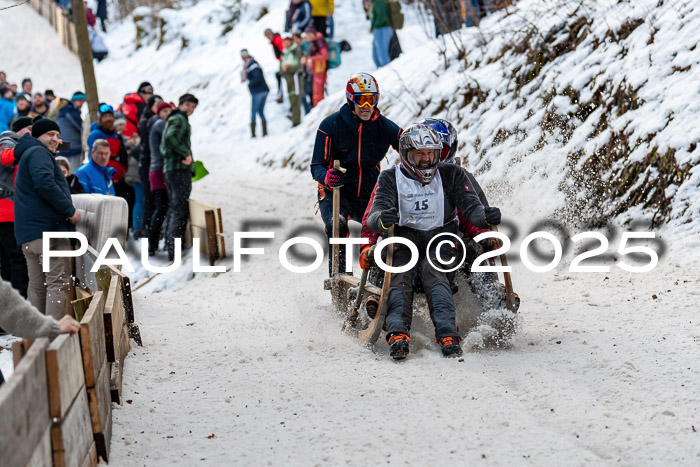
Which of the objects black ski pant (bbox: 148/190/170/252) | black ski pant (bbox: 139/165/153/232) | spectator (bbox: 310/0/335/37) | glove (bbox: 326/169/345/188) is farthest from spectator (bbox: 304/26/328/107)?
glove (bbox: 326/169/345/188)

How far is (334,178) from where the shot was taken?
652cm

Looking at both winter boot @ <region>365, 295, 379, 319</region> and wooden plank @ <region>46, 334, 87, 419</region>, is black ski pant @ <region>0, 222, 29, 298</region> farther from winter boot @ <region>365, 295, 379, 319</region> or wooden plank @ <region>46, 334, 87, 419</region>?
wooden plank @ <region>46, 334, 87, 419</region>

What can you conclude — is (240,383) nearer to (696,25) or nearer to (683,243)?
(683,243)

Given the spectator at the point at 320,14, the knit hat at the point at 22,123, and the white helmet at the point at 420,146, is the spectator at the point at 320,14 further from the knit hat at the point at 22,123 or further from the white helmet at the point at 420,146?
the white helmet at the point at 420,146

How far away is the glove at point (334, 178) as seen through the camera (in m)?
6.52

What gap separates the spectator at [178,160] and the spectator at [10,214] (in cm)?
183

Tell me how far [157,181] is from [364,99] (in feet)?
14.0

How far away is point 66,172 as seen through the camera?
795 cm

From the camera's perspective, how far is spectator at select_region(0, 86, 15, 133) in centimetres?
1464

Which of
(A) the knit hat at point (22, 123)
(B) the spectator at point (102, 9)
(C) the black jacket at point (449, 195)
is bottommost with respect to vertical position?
(C) the black jacket at point (449, 195)

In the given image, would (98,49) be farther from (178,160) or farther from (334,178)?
(334,178)

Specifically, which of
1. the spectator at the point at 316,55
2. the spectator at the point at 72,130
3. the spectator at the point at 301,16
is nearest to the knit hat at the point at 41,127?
the spectator at the point at 72,130

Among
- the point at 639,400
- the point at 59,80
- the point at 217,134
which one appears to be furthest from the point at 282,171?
the point at 59,80

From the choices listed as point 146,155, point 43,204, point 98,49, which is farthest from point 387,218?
point 98,49
